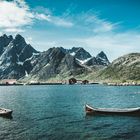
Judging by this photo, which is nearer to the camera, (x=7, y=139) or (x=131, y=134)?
(x=7, y=139)

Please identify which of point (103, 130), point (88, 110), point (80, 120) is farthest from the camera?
point (88, 110)

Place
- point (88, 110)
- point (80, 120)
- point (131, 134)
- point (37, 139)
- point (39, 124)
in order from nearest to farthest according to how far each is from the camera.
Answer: point (37, 139), point (131, 134), point (39, 124), point (80, 120), point (88, 110)

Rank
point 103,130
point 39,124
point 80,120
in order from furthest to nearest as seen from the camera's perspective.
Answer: point 80,120 → point 39,124 → point 103,130

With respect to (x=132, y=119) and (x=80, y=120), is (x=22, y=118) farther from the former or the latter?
(x=132, y=119)

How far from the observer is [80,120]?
8338cm

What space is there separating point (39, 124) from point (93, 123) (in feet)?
47.0

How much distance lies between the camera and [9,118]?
8650 cm

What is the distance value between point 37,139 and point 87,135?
10.8m

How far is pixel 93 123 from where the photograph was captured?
3110 inches

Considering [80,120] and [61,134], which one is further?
[80,120]

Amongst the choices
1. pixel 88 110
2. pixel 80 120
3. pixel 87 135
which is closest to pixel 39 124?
pixel 80 120

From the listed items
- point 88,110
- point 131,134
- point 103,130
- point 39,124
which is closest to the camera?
point 131,134

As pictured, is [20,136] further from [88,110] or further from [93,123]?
[88,110]

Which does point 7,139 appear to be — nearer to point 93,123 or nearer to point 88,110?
point 93,123
